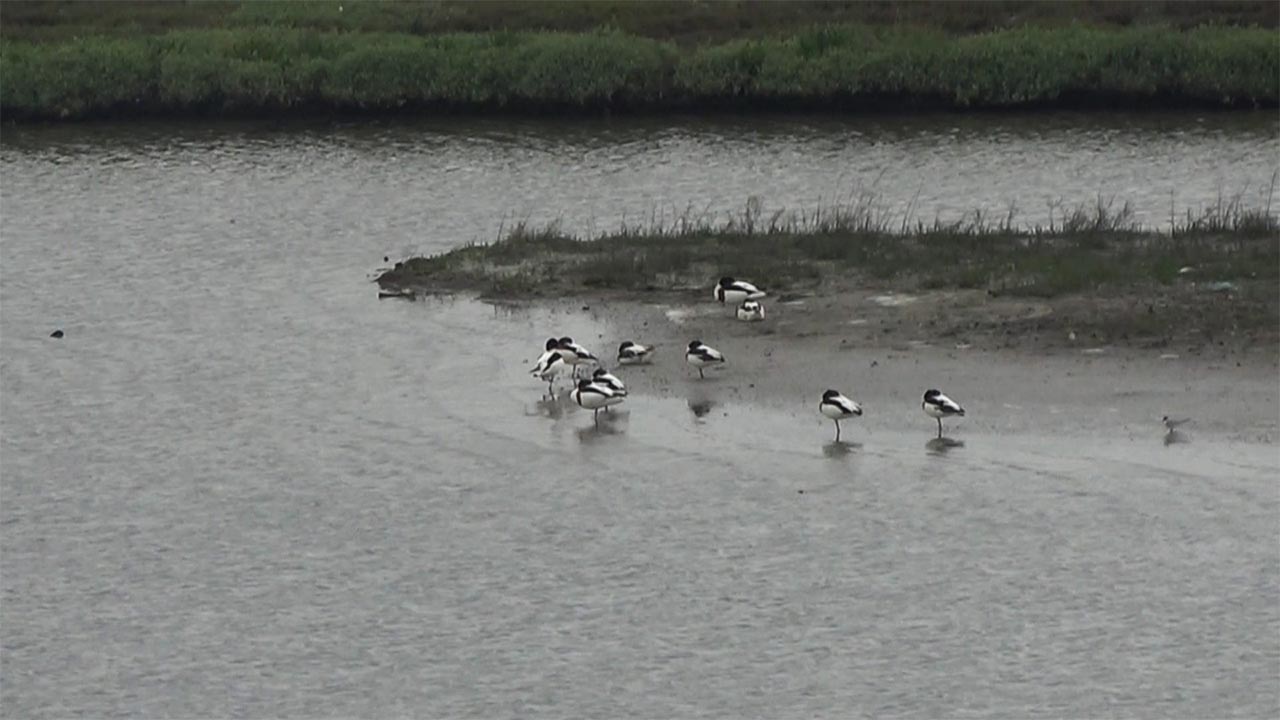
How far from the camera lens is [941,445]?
23312 millimetres

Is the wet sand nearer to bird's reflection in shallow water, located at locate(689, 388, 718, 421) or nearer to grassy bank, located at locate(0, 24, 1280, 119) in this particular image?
bird's reflection in shallow water, located at locate(689, 388, 718, 421)

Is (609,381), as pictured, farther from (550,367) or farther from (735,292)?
(735,292)

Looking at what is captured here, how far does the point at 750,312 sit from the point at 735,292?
628mm

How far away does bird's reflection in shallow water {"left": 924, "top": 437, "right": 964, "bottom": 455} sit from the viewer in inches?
911

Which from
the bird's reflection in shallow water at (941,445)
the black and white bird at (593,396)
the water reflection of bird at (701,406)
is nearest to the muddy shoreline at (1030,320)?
the water reflection of bird at (701,406)

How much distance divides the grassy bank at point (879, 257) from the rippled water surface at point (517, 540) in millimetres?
1589

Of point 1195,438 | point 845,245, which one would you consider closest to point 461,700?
point 1195,438

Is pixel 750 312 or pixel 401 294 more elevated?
pixel 750 312

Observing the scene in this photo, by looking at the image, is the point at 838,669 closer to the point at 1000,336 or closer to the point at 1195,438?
the point at 1195,438

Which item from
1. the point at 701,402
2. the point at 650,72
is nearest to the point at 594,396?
the point at 701,402

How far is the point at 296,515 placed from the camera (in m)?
22.6

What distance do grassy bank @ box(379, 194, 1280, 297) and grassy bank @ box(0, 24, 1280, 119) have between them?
562 inches

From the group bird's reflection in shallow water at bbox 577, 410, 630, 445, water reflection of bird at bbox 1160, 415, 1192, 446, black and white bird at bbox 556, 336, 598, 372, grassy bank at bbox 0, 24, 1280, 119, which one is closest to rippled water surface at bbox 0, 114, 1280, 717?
bird's reflection in shallow water at bbox 577, 410, 630, 445

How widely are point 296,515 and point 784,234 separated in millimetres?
12015
